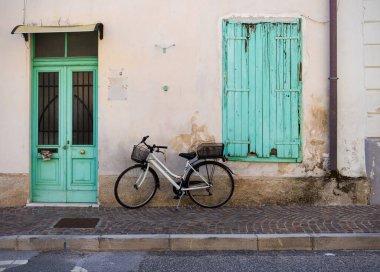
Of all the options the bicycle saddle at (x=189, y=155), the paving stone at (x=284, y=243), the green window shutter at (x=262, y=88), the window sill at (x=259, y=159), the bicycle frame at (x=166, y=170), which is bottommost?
the paving stone at (x=284, y=243)

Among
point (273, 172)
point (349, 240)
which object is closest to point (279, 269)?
point (349, 240)

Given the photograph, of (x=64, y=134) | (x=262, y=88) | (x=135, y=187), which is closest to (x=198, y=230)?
(x=135, y=187)

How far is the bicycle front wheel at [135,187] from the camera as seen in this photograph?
785 centimetres

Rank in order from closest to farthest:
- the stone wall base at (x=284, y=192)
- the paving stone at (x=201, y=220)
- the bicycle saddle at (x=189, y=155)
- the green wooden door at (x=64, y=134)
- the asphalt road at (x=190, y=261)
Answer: the asphalt road at (x=190, y=261), the paving stone at (x=201, y=220), the bicycle saddle at (x=189, y=155), the stone wall base at (x=284, y=192), the green wooden door at (x=64, y=134)

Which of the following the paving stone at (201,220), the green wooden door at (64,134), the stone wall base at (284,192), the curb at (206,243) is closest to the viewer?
the curb at (206,243)

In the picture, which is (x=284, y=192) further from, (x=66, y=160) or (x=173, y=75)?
(x=66, y=160)

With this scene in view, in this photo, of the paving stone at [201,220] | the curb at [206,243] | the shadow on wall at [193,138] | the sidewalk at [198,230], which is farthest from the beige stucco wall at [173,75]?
the curb at [206,243]

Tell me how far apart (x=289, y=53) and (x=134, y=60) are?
2802 mm

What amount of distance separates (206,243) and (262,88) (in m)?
3.32

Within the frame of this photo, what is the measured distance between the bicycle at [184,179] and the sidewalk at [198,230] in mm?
394

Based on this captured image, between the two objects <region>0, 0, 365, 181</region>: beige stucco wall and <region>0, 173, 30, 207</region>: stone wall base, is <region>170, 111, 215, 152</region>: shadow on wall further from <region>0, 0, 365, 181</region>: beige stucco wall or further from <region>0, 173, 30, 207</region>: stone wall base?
<region>0, 173, 30, 207</region>: stone wall base

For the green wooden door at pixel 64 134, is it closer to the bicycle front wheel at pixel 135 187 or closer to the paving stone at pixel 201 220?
the paving stone at pixel 201 220

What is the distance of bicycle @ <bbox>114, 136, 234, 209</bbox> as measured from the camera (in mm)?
7699

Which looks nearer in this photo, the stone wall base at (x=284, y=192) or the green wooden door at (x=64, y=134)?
the stone wall base at (x=284, y=192)
